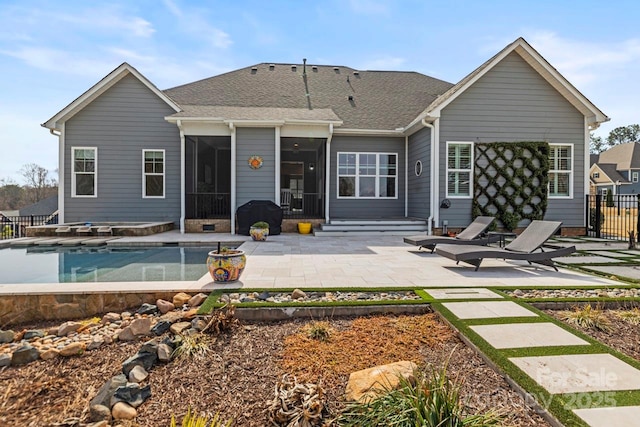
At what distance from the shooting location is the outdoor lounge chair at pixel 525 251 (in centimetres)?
574

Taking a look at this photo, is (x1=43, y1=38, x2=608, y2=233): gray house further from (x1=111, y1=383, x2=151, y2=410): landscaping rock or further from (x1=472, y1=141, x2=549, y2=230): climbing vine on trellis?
(x1=111, y1=383, x2=151, y2=410): landscaping rock

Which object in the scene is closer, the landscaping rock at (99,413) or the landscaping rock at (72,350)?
the landscaping rock at (99,413)

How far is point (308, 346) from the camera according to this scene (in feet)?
9.77

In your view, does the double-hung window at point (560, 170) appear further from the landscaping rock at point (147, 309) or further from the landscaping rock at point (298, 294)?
the landscaping rock at point (147, 309)

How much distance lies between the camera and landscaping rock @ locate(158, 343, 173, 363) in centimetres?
282

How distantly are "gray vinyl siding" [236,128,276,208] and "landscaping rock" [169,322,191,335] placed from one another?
8.34 m

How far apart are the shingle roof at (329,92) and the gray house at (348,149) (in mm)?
148

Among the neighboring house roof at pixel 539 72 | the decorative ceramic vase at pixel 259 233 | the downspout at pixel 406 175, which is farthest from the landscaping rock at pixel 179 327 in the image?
the downspout at pixel 406 175

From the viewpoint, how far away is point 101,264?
21.7 ft

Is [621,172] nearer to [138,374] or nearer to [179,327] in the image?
[179,327]

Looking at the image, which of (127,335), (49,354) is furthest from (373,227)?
(49,354)

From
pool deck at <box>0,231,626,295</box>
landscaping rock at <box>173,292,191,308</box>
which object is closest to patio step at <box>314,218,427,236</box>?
pool deck at <box>0,231,626,295</box>

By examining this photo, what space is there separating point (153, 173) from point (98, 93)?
3.20 meters

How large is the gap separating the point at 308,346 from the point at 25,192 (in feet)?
119
